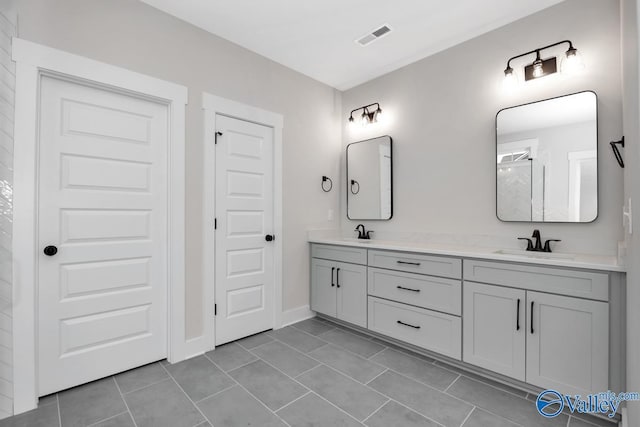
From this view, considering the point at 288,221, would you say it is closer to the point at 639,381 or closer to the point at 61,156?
the point at 61,156

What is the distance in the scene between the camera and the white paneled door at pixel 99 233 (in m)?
1.98

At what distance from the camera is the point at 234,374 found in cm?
226

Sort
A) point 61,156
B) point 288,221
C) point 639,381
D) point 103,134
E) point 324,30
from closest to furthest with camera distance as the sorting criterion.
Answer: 1. point 639,381
2. point 61,156
3. point 103,134
4. point 324,30
5. point 288,221

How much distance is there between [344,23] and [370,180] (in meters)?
1.55

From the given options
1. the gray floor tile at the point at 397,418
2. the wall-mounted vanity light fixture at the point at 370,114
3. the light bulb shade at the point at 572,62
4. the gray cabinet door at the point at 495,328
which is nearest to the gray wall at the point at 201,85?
the wall-mounted vanity light fixture at the point at 370,114

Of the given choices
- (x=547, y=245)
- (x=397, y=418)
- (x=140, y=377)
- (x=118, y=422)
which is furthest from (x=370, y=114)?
(x=118, y=422)

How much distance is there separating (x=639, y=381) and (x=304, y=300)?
275 cm

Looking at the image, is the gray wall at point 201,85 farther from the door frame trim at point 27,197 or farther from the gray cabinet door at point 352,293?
the gray cabinet door at point 352,293

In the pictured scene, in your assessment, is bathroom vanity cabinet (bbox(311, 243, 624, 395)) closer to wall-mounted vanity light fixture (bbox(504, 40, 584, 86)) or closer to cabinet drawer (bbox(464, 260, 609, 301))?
cabinet drawer (bbox(464, 260, 609, 301))

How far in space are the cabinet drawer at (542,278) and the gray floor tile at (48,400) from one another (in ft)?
9.32

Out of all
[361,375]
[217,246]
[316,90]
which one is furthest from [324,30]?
[361,375]

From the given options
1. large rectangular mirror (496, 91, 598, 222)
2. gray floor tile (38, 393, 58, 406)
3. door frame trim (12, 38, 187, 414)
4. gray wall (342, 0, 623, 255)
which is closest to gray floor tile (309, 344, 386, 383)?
gray wall (342, 0, 623, 255)

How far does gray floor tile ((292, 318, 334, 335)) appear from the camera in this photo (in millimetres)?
3076

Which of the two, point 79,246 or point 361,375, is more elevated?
point 79,246
